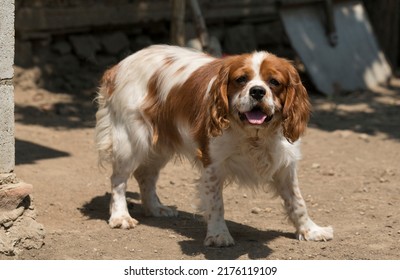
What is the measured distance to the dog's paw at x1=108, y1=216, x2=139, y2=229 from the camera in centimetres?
645

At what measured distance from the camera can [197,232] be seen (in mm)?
6434

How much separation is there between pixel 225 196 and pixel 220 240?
1.58 metres

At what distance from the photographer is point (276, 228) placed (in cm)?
652

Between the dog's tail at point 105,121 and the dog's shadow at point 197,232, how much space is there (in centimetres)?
52

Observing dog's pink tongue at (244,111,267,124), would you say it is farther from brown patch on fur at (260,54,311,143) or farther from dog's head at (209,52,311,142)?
brown patch on fur at (260,54,311,143)

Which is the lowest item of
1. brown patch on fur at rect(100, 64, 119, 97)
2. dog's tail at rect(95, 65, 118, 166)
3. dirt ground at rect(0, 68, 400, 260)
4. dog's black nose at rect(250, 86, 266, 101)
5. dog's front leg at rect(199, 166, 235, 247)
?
dirt ground at rect(0, 68, 400, 260)

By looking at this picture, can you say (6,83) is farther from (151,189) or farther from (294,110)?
(294,110)

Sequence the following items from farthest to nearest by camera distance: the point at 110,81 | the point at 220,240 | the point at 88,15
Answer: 1. the point at 88,15
2. the point at 110,81
3. the point at 220,240

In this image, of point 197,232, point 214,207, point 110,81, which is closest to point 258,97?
point 214,207

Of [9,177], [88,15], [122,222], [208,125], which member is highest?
[208,125]

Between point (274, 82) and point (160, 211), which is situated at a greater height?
point (274, 82)

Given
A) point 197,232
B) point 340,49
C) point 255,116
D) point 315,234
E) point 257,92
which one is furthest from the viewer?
point 340,49

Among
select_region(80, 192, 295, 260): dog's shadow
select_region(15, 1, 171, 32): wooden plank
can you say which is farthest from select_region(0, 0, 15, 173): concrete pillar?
select_region(15, 1, 171, 32): wooden plank
